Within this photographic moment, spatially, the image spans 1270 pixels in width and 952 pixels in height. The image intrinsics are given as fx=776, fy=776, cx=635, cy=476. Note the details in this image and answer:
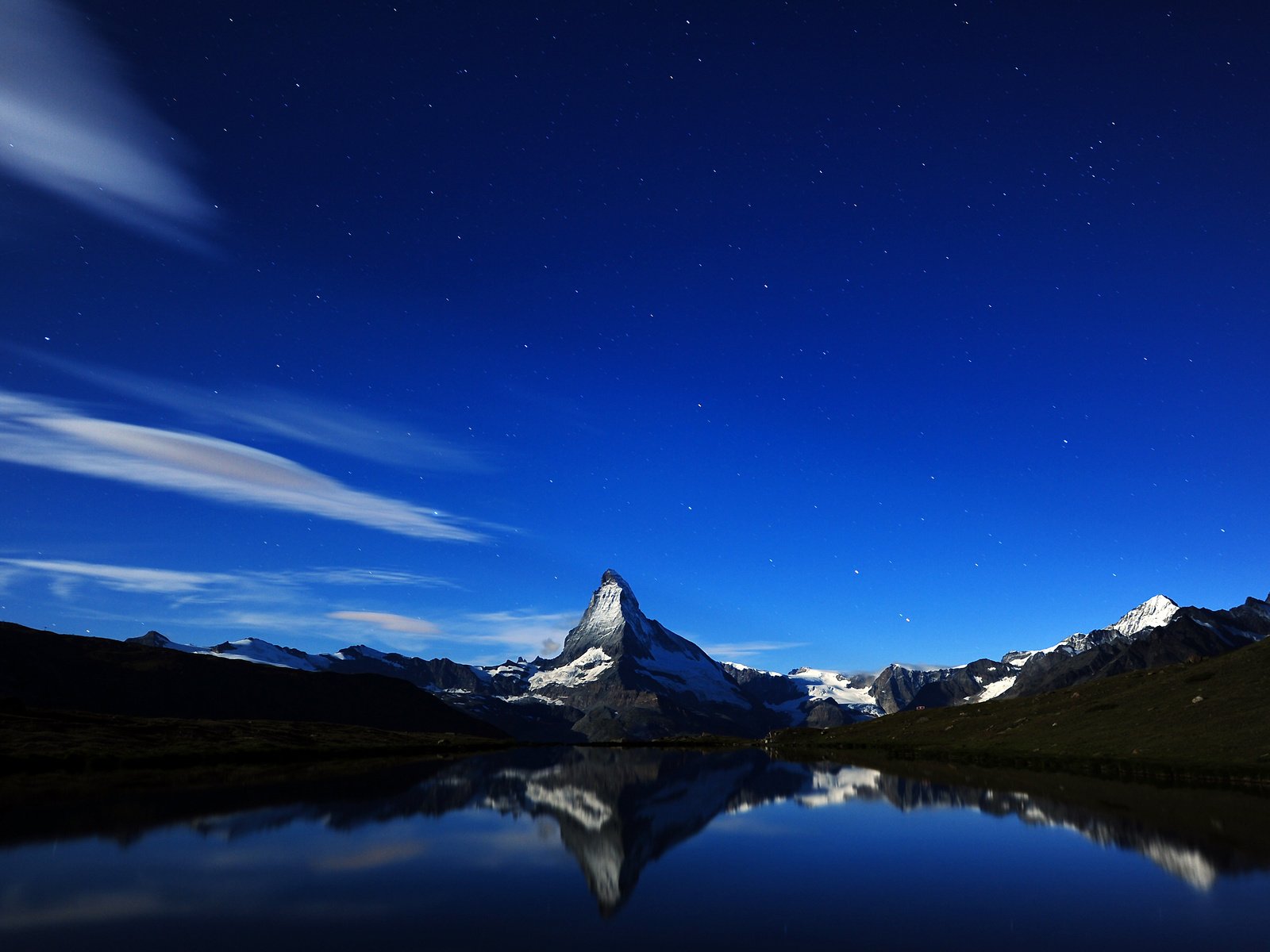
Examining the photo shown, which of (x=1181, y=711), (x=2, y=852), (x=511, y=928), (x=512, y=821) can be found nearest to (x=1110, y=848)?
(x=511, y=928)

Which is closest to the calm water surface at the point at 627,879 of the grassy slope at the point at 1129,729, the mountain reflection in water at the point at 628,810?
the mountain reflection in water at the point at 628,810

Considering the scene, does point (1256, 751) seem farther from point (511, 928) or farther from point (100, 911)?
point (100, 911)

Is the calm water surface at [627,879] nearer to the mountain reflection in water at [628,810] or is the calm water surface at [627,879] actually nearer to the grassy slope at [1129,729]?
the mountain reflection in water at [628,810]

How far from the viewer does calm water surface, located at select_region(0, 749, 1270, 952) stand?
18.4 meters

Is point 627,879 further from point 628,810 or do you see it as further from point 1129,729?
point 1129,729

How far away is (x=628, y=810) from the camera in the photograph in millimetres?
46062

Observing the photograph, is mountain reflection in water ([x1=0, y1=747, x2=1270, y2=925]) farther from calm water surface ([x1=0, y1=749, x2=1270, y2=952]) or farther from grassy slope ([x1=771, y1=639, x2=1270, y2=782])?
grassy slope ([x1=771, y1=639, x2=1270, y2=782])

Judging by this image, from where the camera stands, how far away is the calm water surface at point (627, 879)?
18.4m

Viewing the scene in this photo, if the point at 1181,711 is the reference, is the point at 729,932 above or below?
below

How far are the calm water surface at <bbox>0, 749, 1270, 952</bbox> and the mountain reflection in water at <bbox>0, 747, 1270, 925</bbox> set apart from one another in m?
0.27

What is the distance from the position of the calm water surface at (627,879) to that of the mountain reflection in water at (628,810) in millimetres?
266

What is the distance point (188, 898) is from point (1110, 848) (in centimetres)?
3202

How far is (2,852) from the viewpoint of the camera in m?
28.1

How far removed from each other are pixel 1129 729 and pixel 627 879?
85.6 meters
